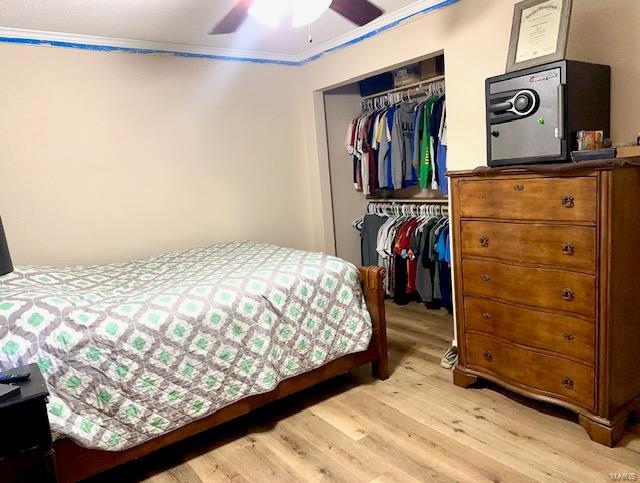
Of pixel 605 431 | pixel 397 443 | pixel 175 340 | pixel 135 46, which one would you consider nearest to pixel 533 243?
pixel 605 431

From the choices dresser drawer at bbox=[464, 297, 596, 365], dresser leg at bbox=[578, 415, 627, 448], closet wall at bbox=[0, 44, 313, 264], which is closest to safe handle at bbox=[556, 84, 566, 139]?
dresser drawer at bbox=[464, 297, 596, 365]

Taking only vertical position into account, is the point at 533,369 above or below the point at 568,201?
below

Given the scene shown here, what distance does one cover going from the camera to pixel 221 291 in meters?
2.27

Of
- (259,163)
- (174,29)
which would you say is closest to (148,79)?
(174,29)

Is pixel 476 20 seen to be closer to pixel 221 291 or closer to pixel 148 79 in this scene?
A: pixel 221 291

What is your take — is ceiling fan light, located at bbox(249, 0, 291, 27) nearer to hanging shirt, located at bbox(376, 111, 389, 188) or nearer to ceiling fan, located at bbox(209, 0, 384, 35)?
ceiling fan, located at bbox(209, 0, 384, 35)

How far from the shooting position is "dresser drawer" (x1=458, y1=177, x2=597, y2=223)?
6.25 ft

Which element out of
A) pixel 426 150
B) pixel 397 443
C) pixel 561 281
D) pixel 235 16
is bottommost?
pixel 397 443

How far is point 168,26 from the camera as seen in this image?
9.92ft

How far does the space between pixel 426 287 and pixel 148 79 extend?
2658mm

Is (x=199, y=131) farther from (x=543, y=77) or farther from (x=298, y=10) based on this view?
(x=543, y=77)

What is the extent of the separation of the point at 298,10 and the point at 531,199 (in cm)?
130

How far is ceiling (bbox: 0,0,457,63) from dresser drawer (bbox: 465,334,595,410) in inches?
78.2

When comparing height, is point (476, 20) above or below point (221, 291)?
above
